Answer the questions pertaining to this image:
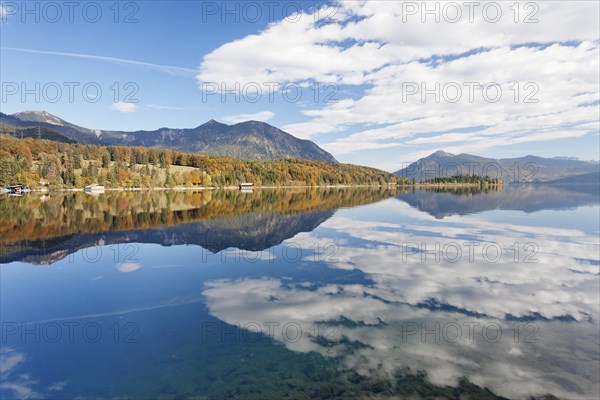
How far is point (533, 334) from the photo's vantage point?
634 inches

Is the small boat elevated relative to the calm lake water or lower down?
elevated

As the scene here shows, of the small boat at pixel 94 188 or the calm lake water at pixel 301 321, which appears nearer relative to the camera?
the calm lake water at pixel 301 321

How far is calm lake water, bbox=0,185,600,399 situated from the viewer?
12.5m

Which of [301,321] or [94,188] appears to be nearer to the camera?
[301,321]

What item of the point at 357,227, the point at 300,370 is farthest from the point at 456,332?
the point at 357,227

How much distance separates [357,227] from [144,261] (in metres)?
31.8

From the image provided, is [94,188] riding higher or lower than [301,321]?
higher

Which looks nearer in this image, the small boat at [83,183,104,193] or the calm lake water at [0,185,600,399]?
the calm lake water at [0,185,600,399]

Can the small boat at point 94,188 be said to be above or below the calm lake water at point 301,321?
above

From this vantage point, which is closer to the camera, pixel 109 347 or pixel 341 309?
pixel 109 347

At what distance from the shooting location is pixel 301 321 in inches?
704

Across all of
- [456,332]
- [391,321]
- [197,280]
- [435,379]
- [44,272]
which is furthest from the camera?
[44,272]

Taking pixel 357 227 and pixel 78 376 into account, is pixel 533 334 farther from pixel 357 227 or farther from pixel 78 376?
pixel 357 227

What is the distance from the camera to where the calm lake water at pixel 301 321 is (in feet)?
41.0
